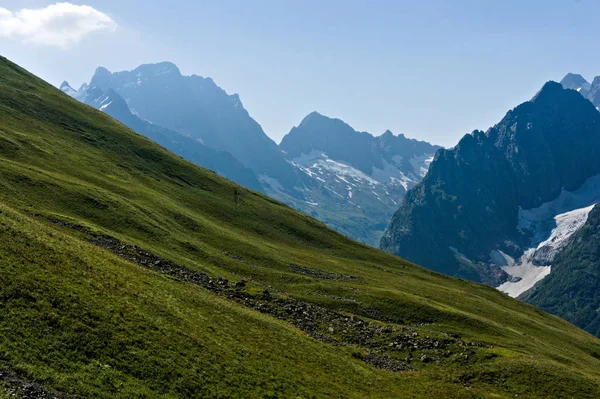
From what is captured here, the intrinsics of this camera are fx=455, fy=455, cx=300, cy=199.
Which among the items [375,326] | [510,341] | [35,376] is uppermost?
[510,341]

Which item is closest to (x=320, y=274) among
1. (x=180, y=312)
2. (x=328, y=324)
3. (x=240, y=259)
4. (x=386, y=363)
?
(x=240, y=259)

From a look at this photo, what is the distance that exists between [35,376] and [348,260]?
9931 cm

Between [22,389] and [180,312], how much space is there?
65.6 ft

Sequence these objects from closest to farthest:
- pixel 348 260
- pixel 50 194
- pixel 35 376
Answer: pixel 35 376 → pixel 50 194 → pixel 348 260

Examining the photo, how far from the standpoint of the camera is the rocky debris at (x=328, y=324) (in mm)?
57672

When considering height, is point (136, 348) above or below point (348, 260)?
below

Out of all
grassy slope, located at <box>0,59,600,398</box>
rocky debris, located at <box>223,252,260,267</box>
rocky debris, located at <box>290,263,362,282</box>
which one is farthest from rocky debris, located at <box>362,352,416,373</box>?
rocky debris, located at <box>223,252,260,267</box>

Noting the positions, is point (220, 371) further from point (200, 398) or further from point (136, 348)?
point (136, 348)

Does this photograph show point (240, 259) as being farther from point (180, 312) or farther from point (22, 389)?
point (22, 389)

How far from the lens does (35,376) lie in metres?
27.2

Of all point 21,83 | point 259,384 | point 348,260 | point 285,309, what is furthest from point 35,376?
point 21,83

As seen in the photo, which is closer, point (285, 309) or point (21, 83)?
point (285, 309)

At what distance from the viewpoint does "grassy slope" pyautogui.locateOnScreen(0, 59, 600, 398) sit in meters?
32.6

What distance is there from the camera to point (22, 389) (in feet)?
84.0
